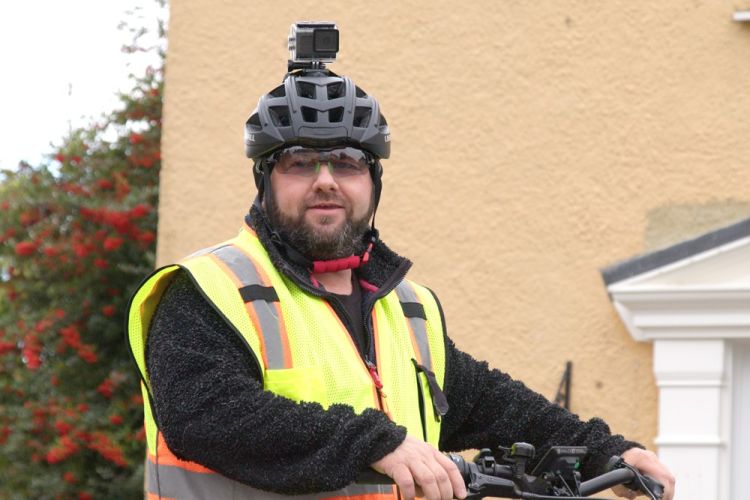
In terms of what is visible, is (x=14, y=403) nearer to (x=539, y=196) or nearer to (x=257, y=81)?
(x=257, y=81)

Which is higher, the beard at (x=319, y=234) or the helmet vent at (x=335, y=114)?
the helmet vent at (x=335, y=114)

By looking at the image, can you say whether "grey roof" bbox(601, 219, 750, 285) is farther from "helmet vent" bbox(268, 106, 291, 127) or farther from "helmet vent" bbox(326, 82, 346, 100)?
"helmet vent" bbox(268, 106, 291, 127)

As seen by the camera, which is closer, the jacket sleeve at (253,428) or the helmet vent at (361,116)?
the jacket sleeve at (253,428)

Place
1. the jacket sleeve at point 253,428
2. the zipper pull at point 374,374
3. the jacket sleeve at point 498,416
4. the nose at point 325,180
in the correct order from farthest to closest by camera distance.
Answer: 1. the jacket sleeve at point 498,416
2. the nose at point 325,180
3. the zipper pull at point 374,374
4. the jacket sleeve at point 253,428

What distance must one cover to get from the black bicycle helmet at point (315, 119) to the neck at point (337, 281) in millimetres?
323

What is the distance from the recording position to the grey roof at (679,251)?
7.51 meters

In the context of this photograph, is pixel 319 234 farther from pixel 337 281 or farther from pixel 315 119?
pixel 315 119

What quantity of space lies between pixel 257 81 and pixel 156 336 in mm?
4648

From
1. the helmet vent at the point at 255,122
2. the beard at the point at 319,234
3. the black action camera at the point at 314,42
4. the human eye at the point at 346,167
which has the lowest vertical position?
the beard at the point at 319,234

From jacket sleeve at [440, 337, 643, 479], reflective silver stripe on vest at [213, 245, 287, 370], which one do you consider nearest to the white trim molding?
jacket sleeve at [440, 337, 643, 479]

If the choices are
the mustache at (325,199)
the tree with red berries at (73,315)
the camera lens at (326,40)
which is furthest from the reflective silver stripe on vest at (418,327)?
the tree with red berries at (73,315)

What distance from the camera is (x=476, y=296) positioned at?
7.97 metres

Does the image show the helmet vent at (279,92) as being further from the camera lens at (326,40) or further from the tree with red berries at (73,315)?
the tree with red berries at (73,315)

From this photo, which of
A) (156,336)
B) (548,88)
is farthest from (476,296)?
(156,336)
